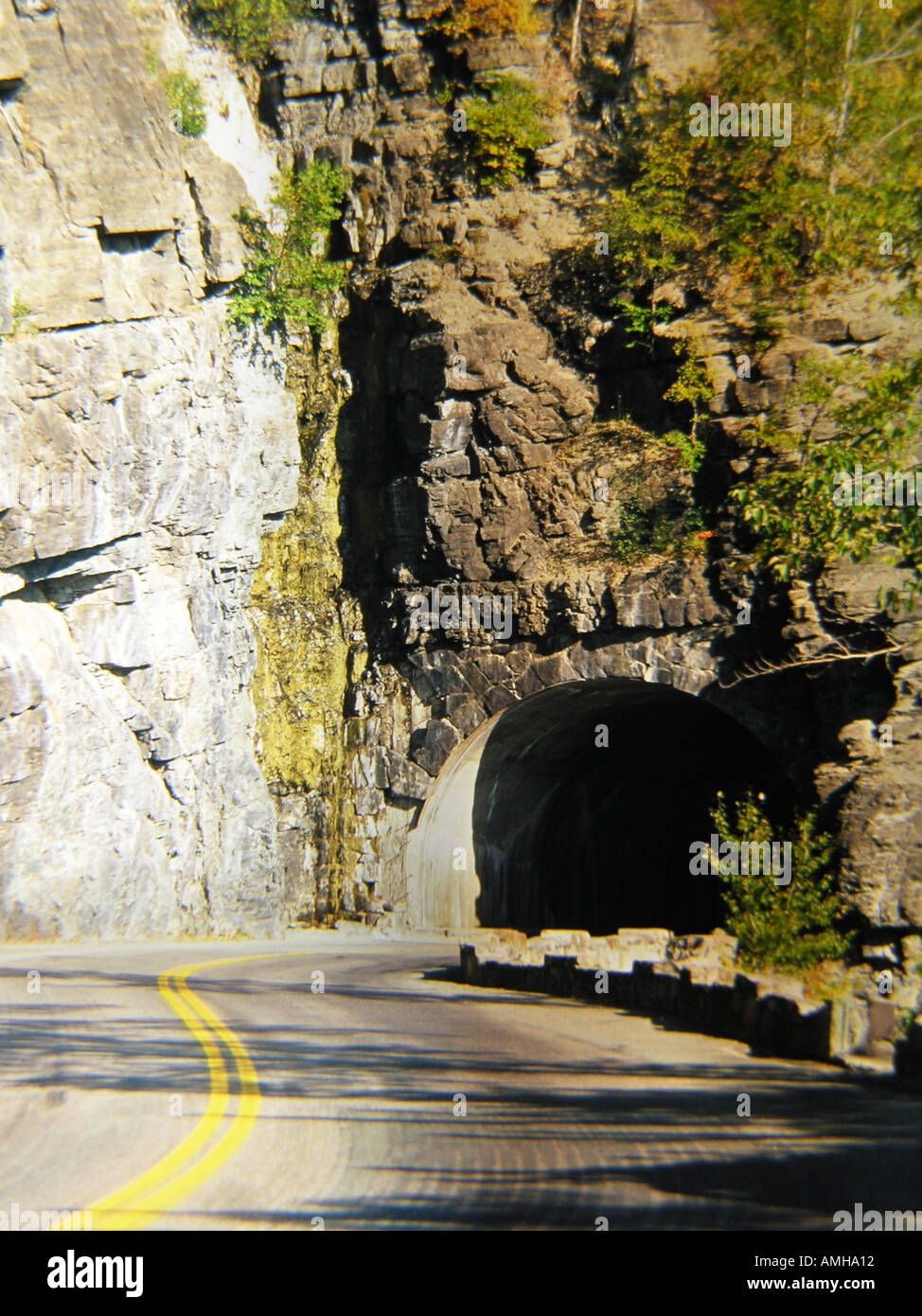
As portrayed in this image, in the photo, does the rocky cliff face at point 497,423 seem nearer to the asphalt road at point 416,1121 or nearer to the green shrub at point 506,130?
the green shrub at point 506,130

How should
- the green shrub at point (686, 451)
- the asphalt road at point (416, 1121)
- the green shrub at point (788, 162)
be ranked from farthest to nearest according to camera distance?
the green shrub at point (788, 162) < the green shrub at point (686, 451) < the asphalt road at point (416, 1121)

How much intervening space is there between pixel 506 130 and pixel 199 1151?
23065 mm

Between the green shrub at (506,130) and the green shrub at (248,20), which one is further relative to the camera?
the green shrub at (248,20)

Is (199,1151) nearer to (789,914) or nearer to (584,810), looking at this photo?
(789,914)

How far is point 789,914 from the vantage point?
15602 mm

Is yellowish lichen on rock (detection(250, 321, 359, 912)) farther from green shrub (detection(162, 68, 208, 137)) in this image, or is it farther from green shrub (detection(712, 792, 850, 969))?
green shrub (detection(712, 792, 850, 969))

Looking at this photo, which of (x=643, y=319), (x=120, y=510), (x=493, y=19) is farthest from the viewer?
(x=493, y=19)

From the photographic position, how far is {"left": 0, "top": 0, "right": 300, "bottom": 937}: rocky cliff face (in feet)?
77.6

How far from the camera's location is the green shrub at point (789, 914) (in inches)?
599

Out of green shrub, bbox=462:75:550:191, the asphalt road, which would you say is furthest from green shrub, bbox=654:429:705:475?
the asphalt road

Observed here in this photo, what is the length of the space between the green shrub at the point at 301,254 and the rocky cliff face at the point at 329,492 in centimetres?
50

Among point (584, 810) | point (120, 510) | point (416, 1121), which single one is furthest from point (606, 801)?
point (416, 1121)

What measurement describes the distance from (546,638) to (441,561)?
2801 millimetres

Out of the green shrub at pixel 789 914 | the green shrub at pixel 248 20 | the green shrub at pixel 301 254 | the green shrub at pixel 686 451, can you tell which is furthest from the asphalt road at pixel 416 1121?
the green shrub at pixel 248 20
